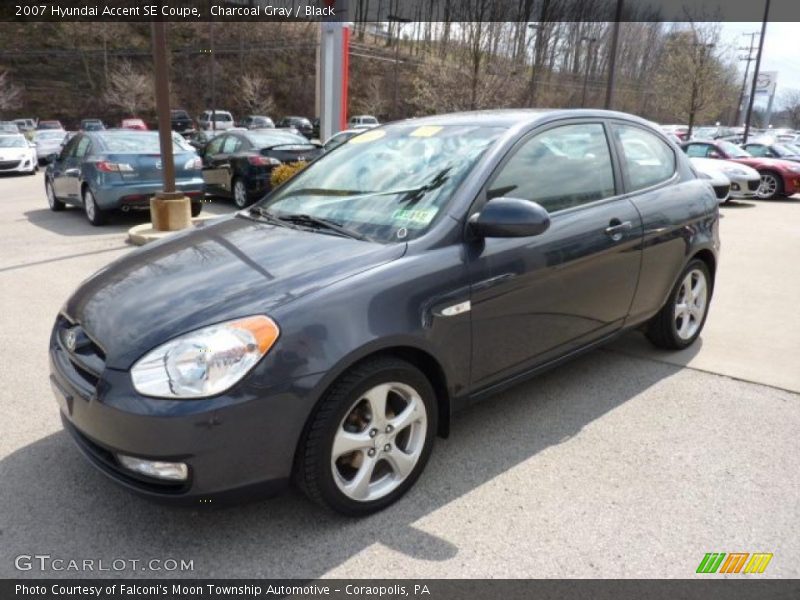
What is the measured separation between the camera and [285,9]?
6262 centimetres

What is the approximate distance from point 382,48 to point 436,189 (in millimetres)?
70794

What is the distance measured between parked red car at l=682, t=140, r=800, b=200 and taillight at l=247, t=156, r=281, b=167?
1012 centimetres

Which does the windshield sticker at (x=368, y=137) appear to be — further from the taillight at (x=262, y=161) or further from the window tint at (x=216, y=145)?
the window tint at (x=216, y=145)

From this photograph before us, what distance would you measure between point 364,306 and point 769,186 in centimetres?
1649

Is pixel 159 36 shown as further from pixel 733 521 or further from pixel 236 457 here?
pixel 733 521

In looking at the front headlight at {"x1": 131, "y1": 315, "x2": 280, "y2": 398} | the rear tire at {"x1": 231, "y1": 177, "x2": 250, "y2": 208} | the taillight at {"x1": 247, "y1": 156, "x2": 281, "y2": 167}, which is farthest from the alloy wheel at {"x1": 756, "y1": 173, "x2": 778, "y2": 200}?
the front headlight at {"x1": 131, "y1": 315, "x2": 280, "y2": 398}

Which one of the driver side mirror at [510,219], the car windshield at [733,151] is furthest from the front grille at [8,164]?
the driver side mirror at [510,219]

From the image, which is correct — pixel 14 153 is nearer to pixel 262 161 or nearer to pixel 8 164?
pixel 8 164

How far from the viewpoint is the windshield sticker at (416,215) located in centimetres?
292

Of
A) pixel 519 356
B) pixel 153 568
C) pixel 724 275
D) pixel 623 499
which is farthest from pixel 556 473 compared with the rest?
pixel 724 275

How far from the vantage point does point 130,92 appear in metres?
52.2

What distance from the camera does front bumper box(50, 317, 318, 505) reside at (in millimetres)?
2184

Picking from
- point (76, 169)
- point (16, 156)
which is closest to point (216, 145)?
point (76, 169)

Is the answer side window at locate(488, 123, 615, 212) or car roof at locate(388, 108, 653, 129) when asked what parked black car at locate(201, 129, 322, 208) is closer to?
car roof at locate(388, 108, 653, 129)
